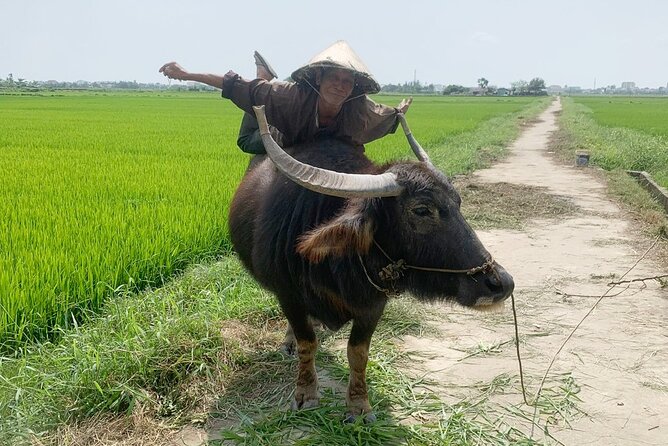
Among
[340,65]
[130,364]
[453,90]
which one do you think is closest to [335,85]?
[340,65]

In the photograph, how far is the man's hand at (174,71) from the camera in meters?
2.98

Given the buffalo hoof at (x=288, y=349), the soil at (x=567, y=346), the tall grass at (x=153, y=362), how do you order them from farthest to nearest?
the buffalo hoof at (x=288, y=349) < the soil at (x=567, y=346) < the tall grass at (x=153, y=362)

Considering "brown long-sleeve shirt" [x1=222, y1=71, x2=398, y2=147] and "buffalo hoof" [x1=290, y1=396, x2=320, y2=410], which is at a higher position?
"brown long-sleeve shirt" [x1=222, y1=71, x2=398, y2=147]

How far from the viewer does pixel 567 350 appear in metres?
3.22

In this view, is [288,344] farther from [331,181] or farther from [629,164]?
[629,164]

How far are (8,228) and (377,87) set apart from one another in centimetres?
301

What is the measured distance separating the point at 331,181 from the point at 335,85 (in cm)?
102

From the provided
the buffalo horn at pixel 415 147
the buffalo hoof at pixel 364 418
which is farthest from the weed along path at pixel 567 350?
the buffalo horn at pixel 415 147

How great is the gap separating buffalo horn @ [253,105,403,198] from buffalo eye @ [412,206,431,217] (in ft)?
0.30

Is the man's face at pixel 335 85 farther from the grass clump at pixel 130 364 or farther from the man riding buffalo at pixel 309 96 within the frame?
the grass clump at pixel 130 364

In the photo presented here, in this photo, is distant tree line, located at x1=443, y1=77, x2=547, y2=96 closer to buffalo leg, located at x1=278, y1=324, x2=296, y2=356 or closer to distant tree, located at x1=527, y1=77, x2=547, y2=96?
distant tree, located at x1=527, y1=77, x2=547, y2=96

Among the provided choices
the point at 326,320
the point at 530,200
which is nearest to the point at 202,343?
the point at 326,320

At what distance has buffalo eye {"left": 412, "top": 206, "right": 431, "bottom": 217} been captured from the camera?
6.82 feet

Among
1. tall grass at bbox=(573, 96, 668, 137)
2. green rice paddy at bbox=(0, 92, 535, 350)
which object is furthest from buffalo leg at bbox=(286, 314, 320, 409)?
tall grass at bbox=(573, 96, 668, 137)
